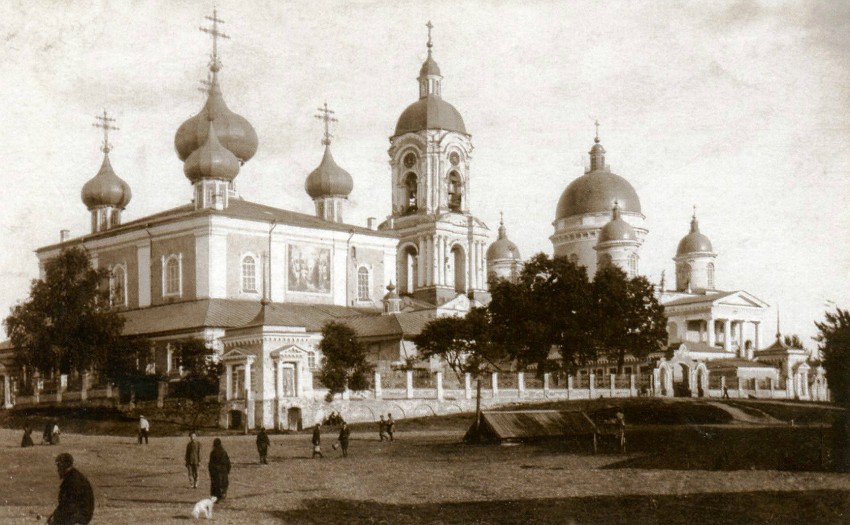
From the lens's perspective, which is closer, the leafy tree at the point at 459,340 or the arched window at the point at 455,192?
the leafy tree at the point at 459,340

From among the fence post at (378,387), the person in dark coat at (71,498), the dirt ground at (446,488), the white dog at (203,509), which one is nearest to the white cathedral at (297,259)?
the fence post at (378,387)

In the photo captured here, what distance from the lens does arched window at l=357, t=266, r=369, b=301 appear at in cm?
5744

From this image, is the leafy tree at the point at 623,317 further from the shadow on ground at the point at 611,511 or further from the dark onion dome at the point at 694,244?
the dark onion dome at the point at 694,244

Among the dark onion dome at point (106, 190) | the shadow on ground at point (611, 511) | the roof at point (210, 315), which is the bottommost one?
the shadow on ground at point (611, 511)

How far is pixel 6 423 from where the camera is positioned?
3903cm

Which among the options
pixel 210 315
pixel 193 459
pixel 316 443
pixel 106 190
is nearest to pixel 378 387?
pixel 210 315

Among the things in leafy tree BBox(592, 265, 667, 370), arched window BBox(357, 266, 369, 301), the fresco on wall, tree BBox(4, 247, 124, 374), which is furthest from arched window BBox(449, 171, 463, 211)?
tree BBox(4, 247, 124, 374)

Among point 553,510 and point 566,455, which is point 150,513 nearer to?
point 553,510

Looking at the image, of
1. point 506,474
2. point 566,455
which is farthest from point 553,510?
point 566,455

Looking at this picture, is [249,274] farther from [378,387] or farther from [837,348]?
[837,348]

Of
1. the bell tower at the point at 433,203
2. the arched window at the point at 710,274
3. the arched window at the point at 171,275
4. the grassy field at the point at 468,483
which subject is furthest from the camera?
the arched window at the point at 710,274

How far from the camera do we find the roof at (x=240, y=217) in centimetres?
5188

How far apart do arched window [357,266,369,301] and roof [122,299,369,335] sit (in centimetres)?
428

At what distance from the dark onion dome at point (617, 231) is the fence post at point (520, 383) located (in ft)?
89.4
